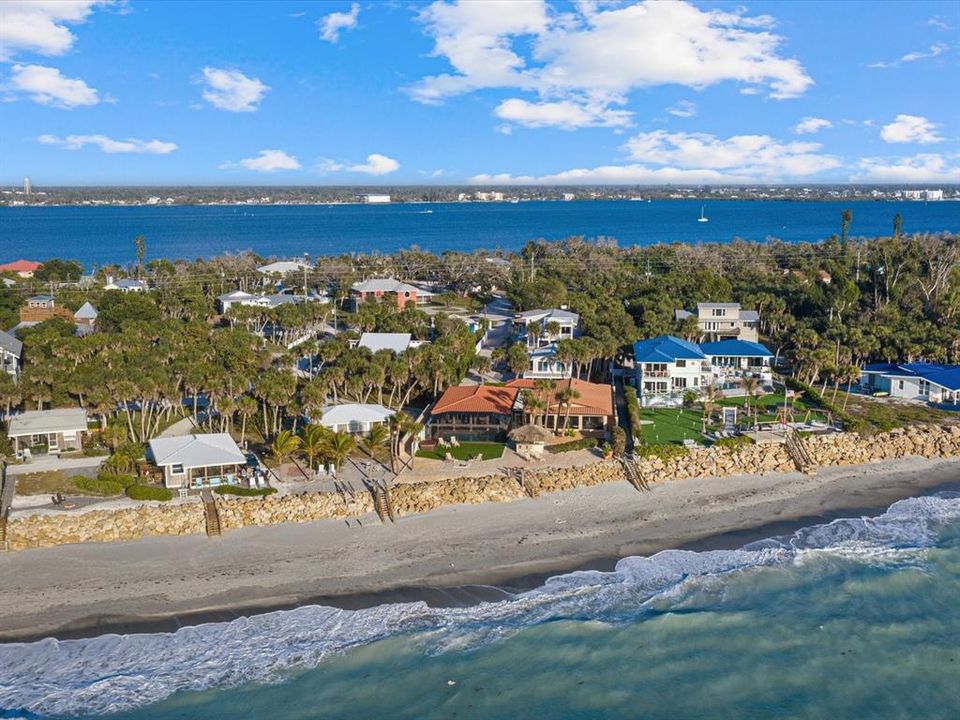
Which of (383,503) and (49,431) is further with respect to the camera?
(49,431)

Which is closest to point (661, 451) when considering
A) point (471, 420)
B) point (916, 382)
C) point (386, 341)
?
point (471, 420)

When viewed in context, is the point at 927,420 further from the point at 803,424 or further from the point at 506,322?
the point at 506,322

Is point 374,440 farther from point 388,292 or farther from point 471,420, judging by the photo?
point 388,292

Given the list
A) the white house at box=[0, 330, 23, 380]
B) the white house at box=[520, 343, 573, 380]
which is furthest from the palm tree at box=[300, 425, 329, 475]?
the white house at box=[0, 330, 23, 380]

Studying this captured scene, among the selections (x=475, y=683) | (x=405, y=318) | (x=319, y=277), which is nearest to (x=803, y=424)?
(x=475, y=683)

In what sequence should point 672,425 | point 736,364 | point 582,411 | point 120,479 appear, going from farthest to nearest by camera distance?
1. point 736,364
2. point 672,425
3. point 582,411
4. point 120,479
